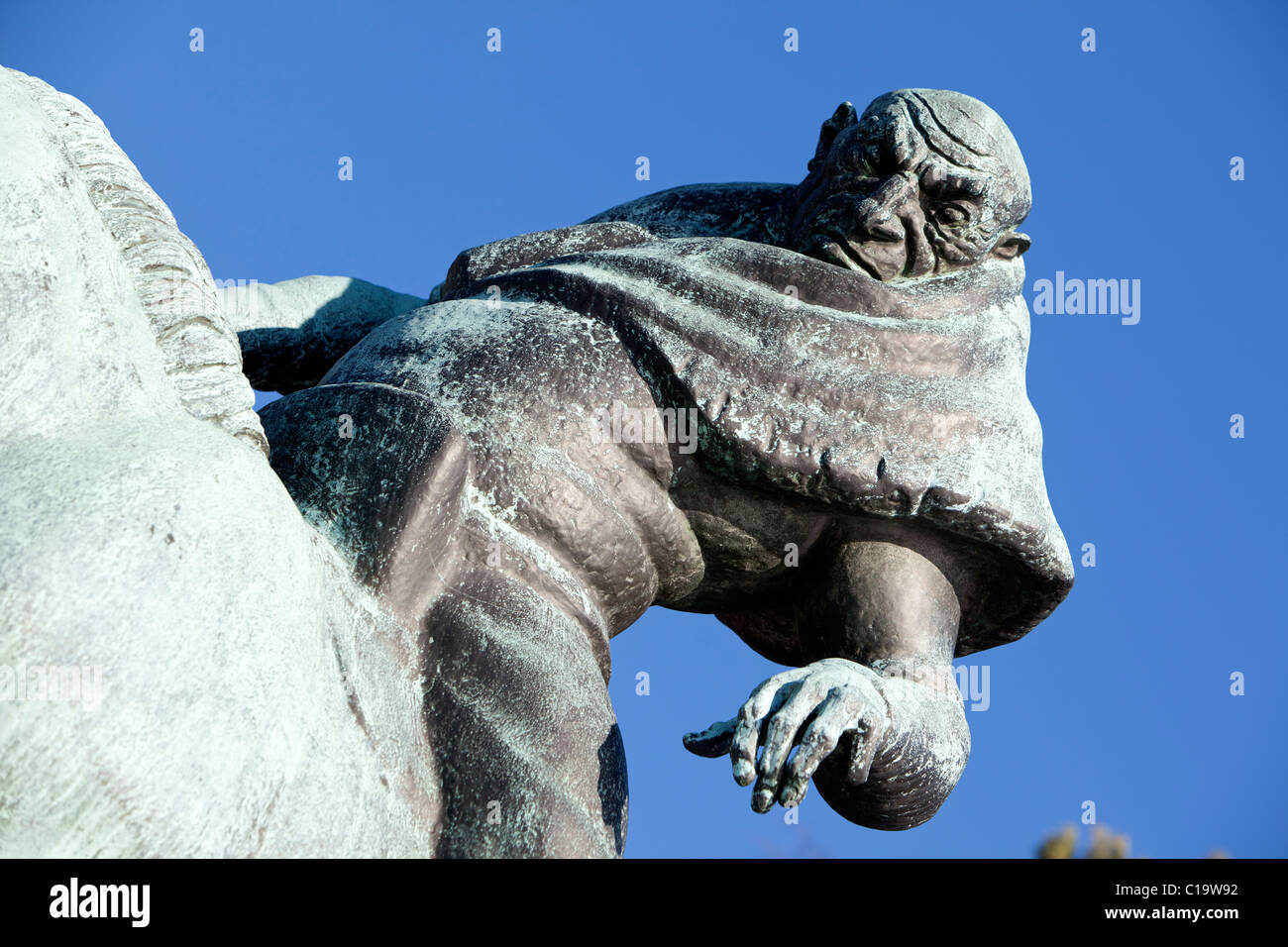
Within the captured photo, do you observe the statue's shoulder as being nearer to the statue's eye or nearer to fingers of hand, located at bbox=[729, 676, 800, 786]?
the statue's eye

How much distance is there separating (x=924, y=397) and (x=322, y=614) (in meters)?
1.75

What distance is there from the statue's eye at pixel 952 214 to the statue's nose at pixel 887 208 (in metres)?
0.10

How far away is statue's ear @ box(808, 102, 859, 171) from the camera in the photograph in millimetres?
5301

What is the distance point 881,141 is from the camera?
5043 mm

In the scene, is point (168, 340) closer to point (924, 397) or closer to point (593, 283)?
point (593, 283)

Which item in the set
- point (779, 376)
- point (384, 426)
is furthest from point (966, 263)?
point (384, 426)

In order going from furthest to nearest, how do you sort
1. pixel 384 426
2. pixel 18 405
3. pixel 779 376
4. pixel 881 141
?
pixel 881 141 → pixel 779 376 → pixel 384 426 → pixel 18 405

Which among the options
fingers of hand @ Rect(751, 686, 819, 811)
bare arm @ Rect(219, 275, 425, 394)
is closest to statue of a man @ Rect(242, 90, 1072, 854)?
fingers of hand @ Rect(751, 686, 819, 811)

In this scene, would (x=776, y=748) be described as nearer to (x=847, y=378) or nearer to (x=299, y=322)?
(x=847, y=378)

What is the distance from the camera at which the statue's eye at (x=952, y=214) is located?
5.03 metres

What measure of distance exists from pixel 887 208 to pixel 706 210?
681 millimetres

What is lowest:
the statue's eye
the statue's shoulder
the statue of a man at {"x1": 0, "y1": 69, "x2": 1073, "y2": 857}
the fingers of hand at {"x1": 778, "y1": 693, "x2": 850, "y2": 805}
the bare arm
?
the fingers of hand at {"x1": 778, "y1": 693, "x2": 850, "y2": 805}

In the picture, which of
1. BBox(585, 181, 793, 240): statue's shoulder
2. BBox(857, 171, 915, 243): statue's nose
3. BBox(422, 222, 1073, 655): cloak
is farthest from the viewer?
BBox(585, 181, 793, 240): statue's shoulder

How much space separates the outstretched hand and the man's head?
131 centimetres
